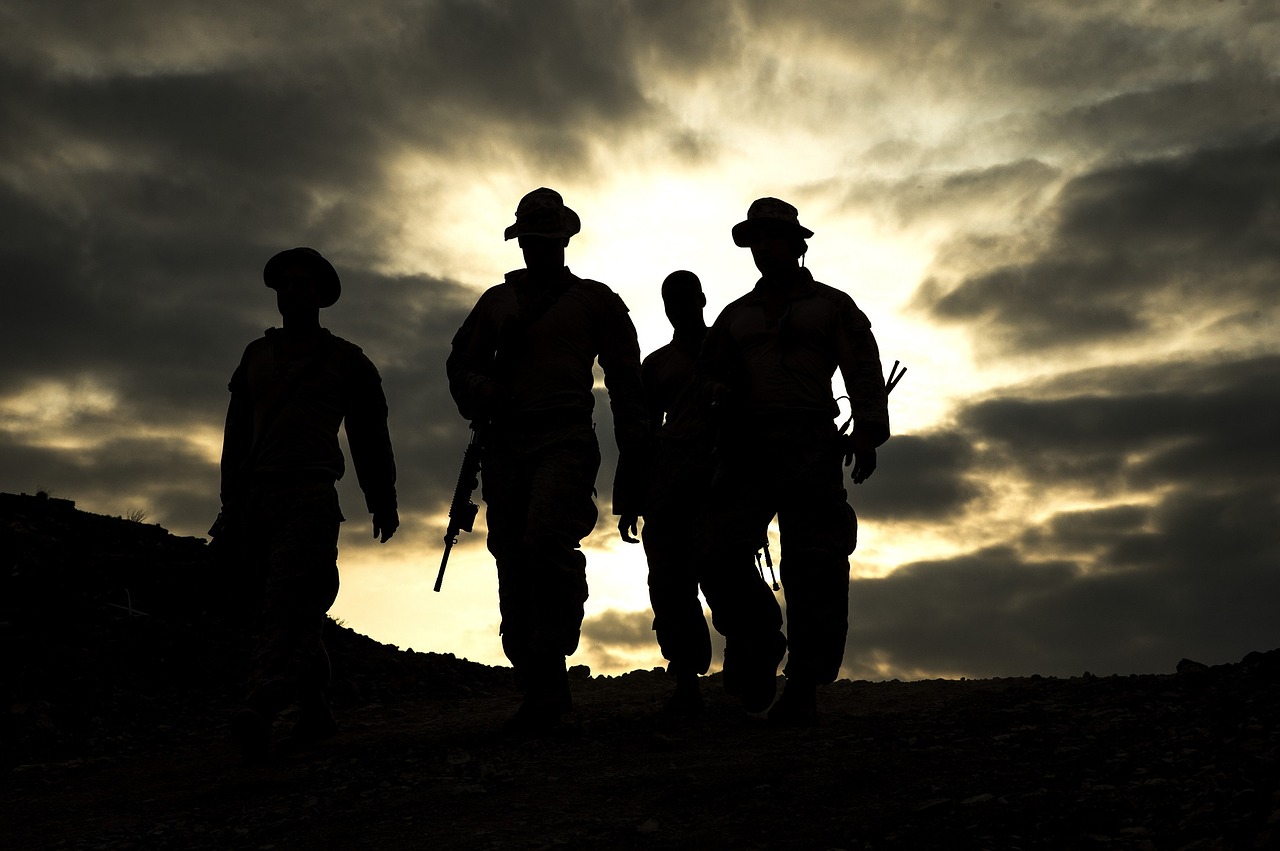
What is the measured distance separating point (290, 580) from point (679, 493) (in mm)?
2537

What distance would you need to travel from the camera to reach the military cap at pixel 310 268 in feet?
25.5

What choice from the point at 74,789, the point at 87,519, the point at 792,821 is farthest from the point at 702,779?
the point at 87,519

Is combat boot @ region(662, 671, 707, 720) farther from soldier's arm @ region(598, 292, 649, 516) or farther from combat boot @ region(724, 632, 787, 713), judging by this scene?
soldier's arm @ region(598, 292, 649, 516)

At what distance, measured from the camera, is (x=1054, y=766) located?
19.6ft

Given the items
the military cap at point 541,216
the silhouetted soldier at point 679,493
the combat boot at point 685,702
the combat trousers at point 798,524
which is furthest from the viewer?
the silhouetted soldier at point 679,493

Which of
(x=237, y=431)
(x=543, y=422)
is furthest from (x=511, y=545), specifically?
(x=237, y=431)

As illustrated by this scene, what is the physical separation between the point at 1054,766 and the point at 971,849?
117cm

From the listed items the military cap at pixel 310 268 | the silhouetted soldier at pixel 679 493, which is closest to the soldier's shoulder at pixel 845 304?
the silhouetted soldier at pixel 679 493

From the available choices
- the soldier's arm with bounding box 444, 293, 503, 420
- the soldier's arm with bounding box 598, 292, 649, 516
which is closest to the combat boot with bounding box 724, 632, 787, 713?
the soldier's arm with bounding box 598, 292, 649, 516

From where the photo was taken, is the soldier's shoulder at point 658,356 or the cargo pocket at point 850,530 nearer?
the cargo pocket at point 850,530

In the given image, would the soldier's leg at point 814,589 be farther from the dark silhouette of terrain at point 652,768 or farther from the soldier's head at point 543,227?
the soldier's head at point 543,227

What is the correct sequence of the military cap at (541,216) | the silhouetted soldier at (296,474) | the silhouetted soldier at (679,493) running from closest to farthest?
1. the silhouetted soldier at (296,474)
2. the military cap at (541,216)
3. the silhouetted soldier at (679,493)

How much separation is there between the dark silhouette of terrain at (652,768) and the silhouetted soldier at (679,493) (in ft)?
1.39

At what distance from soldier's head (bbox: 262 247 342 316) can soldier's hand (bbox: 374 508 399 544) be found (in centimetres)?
132
